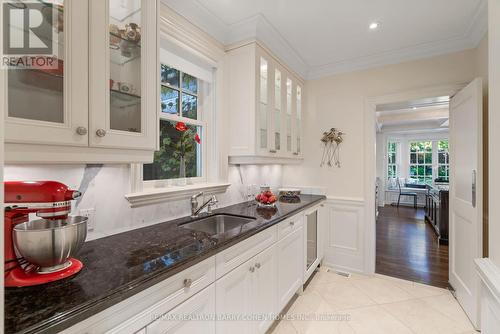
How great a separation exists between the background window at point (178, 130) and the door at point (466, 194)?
2.37 meters

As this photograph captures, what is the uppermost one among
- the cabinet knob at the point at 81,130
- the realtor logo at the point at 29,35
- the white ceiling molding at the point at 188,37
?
the white ceiling molding at the point at 188,37

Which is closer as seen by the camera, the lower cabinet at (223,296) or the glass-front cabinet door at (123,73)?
the lower cabinet at (223,296)

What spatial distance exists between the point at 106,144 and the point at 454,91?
3.22 meters

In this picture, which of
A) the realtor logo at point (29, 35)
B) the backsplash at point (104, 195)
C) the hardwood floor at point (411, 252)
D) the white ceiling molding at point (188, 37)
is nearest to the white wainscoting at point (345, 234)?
the hardwood floor at point (411, 252)

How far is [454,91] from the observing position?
252cm

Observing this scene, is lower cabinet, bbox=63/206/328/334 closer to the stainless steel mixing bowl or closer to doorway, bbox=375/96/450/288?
the stainless steel mixing bowl

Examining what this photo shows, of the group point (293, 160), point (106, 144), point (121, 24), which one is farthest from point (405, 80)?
point (106, 144)

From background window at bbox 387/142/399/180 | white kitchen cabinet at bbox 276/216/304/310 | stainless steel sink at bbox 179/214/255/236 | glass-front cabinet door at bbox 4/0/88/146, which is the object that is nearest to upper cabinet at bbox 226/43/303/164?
stainless steel sink at bbox 179/214/255/236

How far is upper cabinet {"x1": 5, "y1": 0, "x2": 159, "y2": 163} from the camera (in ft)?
2.87

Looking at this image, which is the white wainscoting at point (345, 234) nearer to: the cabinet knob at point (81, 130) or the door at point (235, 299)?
the door at point (235, 299)

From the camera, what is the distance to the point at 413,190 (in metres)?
7.30

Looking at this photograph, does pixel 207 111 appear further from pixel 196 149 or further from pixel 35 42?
pixel 35 42

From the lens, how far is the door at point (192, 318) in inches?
38.4

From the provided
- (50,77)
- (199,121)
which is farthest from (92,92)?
(199,121)
